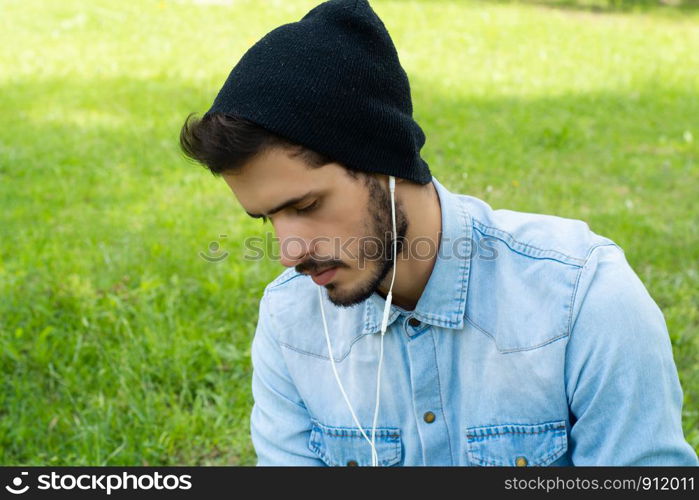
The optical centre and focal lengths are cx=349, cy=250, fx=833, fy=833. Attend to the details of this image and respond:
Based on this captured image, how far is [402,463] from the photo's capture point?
2.38 metres

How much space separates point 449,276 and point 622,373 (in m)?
0.52

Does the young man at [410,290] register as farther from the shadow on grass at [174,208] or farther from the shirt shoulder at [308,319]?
the shadow on grass at [174,208]

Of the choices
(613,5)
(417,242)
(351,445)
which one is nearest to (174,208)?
(351,445)

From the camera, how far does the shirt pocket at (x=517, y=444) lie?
7.06 feet

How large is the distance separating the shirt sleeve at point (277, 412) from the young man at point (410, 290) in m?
0.10

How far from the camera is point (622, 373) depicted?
6.41ft

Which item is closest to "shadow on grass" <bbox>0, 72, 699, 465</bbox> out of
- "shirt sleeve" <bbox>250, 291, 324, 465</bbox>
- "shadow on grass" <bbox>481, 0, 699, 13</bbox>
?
"shirt sleeve" <bbox>250, 291, 324, 465</bbox>

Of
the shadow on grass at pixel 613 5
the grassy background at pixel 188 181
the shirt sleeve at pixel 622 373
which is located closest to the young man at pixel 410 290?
the shirt sleeve at pixel 622 373

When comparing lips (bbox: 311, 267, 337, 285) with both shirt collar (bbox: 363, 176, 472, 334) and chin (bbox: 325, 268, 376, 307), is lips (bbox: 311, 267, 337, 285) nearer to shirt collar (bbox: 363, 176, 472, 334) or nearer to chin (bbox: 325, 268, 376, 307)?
chin (bbox: 325, 268, 376, 307)

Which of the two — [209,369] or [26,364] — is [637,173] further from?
[26,364]

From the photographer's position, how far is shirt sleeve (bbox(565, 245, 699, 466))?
6.41 feet

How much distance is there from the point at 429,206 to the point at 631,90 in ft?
21.5

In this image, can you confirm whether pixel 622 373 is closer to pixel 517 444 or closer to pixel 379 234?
pixel 517 444

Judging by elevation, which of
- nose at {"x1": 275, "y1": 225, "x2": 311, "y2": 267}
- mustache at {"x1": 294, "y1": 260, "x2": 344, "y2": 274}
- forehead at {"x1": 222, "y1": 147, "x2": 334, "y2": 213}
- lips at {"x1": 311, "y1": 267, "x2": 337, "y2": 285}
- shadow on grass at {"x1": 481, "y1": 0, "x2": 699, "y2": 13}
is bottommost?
lips at {"x1": 311, "y1": 267, "x2": 337, "y2": 285}
